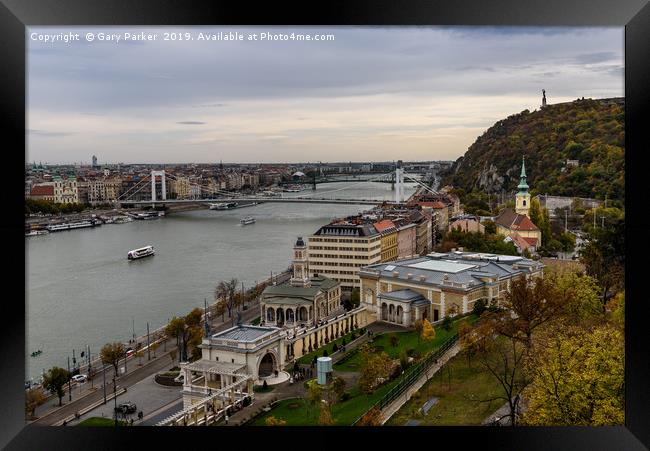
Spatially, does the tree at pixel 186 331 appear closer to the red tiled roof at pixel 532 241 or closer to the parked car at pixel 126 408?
the parked car at pixel 126 408

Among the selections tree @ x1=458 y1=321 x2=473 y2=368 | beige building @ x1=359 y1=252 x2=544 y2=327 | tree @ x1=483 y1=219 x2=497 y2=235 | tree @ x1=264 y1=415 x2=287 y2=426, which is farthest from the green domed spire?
tree @ x1=264 y1=415 x2=287 y2=426

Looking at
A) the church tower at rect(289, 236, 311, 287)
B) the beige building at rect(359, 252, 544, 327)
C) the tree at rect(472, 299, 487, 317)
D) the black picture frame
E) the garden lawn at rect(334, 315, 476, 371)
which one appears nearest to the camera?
the black picture frame

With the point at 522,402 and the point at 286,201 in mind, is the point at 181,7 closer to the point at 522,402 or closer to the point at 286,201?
the point at 522,402

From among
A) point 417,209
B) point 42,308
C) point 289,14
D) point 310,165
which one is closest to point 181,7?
point 289,14

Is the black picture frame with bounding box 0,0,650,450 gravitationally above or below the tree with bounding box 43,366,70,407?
above

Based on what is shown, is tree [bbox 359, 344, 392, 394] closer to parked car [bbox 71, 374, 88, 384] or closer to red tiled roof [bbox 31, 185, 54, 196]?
parked car [bbox 71, 374, 88, 384]

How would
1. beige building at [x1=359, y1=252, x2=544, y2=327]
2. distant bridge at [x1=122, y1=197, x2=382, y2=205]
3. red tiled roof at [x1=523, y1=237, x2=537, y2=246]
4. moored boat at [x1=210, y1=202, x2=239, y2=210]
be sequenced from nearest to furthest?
beige building at [x1=359, y1=252, x2=544, y2=327], red tiled roof at [x1=523, y1=237, x2=537, y2=246], distant bridge at [x1=122, y1=197, x2=382, y2=205], moored boat at [x1=210, y1=202, x2=239, y2=210]
